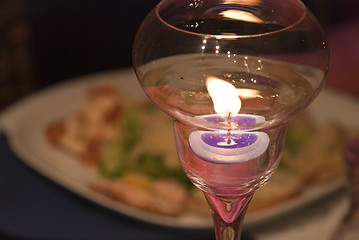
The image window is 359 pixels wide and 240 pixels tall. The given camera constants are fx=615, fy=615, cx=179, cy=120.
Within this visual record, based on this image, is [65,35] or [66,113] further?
[65,35]

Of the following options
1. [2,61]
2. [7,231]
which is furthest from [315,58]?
A: [2,61]

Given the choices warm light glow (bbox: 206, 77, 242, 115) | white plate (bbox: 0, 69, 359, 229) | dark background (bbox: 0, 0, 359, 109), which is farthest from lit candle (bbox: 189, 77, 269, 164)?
dark background (bbox: 0, 0, 359, 109)

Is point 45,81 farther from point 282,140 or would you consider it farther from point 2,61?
point 282,140

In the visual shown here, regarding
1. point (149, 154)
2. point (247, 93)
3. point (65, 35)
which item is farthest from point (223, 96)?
point (65, 35)

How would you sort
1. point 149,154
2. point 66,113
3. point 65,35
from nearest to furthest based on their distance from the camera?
point 149,154 < point 66,113 < point 65,35

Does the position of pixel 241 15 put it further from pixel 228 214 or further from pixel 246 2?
pixel 228 214

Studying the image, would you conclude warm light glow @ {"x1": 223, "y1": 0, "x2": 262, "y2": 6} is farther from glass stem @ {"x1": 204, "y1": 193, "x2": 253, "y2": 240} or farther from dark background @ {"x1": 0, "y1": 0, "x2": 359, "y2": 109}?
dark background @ {"x1": 0, "y1": 0, "x2": 359, "y2": 109}

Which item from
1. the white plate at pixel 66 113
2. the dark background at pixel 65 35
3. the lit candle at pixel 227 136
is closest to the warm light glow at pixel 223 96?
the lit candle at pixel 227 136
